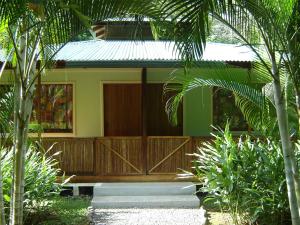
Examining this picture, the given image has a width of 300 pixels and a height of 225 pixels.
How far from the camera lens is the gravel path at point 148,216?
28.8 feet

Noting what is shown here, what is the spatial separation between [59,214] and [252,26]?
221 inches

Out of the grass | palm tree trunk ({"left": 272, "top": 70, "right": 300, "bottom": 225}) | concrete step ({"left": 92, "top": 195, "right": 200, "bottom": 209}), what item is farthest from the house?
palm tree trunk ({"left": 272, "top": 70, "right": 300, "bottom": 225})

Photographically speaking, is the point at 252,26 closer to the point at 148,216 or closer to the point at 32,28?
the point at 32,28

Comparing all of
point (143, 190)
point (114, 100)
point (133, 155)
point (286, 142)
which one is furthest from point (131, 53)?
point (286, 142)

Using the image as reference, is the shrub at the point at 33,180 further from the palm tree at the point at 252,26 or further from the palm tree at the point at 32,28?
the palm tree at the point at 252,26

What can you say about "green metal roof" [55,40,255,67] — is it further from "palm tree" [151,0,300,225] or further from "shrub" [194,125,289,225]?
"palm tree" [151,0,300,225]

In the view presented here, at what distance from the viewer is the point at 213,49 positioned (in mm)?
13359

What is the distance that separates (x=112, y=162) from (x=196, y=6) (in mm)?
8174

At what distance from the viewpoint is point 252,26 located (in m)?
4.82

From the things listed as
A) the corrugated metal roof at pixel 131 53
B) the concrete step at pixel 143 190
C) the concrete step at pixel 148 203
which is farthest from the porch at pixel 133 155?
the corrugated metal roof at pixel 131 53

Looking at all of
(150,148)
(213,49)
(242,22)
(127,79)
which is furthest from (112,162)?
(242,22)

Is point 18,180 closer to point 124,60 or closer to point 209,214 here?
point 209,214

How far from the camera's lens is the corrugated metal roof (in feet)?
37.7

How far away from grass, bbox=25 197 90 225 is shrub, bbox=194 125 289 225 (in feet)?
7.66
